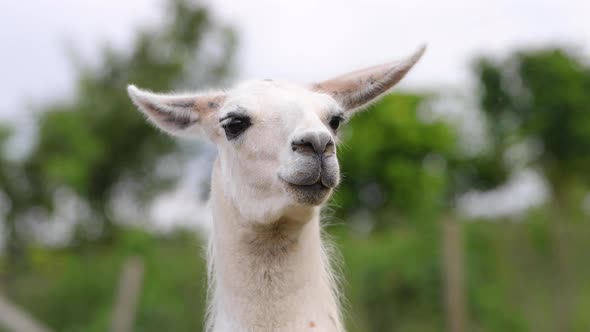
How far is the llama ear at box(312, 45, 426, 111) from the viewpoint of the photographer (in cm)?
464

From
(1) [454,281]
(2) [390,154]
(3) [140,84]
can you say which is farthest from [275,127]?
(2) [390,154]

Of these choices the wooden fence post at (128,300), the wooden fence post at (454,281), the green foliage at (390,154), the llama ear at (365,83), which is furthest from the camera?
the green foliage at (390,154)

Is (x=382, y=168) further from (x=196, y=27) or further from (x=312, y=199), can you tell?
(x=312, y=199)

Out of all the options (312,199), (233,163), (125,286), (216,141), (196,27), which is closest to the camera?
(312,199)

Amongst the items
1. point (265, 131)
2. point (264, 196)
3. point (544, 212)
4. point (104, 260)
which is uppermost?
point (265, 131)

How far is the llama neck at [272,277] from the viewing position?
4.09 m

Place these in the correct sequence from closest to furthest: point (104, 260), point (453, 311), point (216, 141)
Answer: point (216, 141) → point (453, 311) → point (104, 260)

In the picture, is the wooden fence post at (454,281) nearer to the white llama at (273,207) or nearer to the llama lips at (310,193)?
the white llama at (273,207)

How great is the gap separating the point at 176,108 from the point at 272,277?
1189 mm

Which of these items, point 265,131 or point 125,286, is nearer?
point 265,131

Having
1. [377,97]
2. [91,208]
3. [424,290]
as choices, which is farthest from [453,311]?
[91,208]

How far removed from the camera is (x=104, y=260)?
41.7ft

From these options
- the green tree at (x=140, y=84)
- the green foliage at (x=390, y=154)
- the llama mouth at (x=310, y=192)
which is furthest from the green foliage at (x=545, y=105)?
the llama mouth at (x=310, y=192)

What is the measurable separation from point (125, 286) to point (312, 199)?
618 cm
